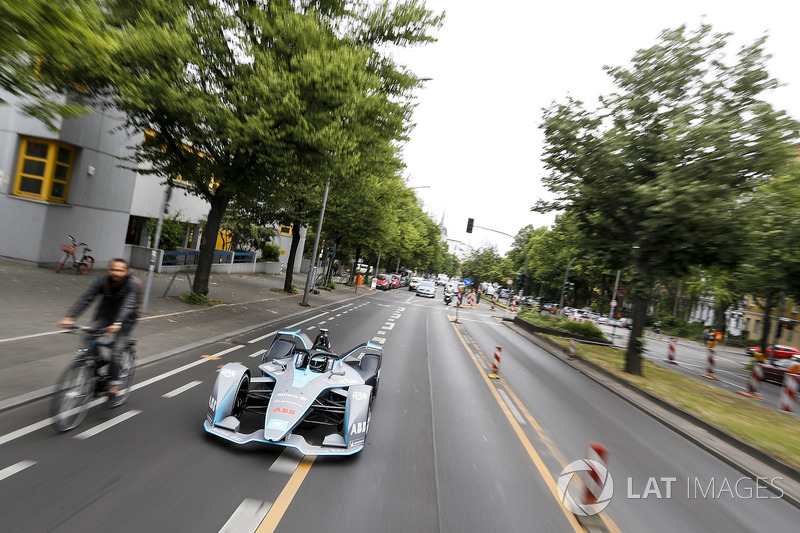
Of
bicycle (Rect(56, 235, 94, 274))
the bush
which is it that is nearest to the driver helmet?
bicycle (Rect(56, 235, 94, 274))

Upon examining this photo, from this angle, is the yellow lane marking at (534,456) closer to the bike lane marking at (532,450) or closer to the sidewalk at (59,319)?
the bike lane marking at (532,450)

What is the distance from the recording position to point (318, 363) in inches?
216

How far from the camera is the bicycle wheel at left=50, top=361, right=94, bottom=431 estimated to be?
4.47 m

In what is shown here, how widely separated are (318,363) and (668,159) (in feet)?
34.5

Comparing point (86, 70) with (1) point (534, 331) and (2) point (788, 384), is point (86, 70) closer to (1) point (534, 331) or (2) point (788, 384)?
(2) point (788, 384)

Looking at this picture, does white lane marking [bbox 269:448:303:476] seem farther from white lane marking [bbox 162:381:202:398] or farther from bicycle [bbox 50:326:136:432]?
white lane marking [bbox 162:381:202:398]

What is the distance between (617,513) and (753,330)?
57599 mm

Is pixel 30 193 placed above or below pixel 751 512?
above

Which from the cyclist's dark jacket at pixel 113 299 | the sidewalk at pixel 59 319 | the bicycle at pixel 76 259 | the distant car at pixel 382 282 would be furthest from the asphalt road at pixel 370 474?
the distant car at pixel 382 282

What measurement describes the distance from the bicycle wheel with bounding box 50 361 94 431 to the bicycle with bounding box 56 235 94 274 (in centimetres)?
1338

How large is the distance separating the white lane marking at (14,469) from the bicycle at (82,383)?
714mm

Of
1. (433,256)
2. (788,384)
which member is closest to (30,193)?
(788,384)

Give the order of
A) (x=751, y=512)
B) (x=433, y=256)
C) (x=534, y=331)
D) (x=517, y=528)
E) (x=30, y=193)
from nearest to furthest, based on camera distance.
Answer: (x=517, y=528) → (x=751, y=512) → (x=30, y=193) → (x=534, y=331) → (x=433, y=256)

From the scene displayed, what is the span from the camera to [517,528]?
12.4 ft
